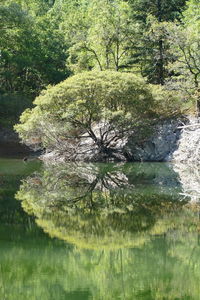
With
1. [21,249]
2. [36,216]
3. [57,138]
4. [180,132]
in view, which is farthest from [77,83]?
[21,249]

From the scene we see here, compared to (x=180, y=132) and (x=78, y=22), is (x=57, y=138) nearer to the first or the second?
(x=180, y=132)

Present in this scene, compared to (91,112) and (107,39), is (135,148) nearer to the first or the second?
(91,112)

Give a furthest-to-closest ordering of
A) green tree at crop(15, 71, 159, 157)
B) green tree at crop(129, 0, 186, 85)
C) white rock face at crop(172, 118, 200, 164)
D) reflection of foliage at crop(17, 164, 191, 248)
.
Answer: green tree at crop(129, 0, 186, 85), green tree at crop(15, 71, 159, 157), white rock face at crop(172, 118, 200, 164), reflection of foliage at crop(17, 164, 191, 248)

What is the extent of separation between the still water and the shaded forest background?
14.3 metres

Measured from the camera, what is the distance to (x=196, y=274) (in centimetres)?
612

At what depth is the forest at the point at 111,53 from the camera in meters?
26.1

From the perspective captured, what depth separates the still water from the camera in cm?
553

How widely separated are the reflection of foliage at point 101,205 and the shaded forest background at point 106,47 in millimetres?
11551

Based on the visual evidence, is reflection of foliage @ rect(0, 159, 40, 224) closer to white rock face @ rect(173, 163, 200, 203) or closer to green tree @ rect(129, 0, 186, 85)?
white rock face @ rect(173, 163, 200, 203)

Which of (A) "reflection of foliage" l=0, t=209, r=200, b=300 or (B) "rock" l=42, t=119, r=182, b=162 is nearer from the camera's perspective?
(A) "reflection of foliage" l=0, t=209, r=200, b=300

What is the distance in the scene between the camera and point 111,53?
33344mm

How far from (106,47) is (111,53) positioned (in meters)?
1.71

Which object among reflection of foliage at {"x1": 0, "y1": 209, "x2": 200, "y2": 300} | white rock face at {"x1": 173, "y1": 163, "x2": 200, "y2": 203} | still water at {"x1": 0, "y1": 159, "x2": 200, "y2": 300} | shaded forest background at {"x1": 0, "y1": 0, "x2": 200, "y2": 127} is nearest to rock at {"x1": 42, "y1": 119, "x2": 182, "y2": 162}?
shaded forest background at {"x1": 0, "y1": 0, "x2": 200, "y2": 127}

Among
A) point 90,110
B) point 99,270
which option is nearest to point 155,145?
point 90,110
